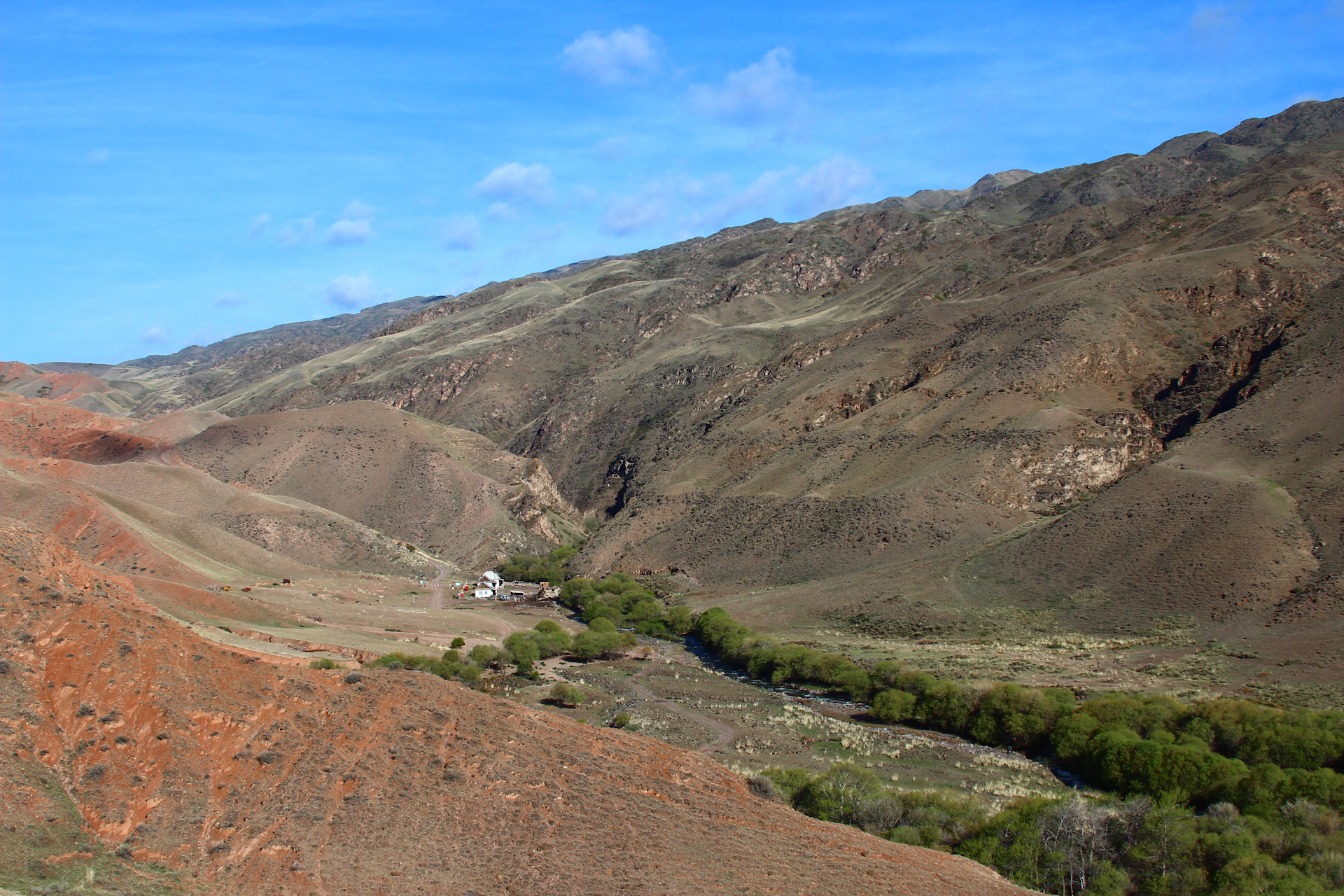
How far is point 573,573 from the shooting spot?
10862 centimetres

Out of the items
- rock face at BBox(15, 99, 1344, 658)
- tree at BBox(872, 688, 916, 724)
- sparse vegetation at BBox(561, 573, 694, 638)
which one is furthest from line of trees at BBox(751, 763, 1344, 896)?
sparse vegetation at BBox(561, 573, 694, 638)

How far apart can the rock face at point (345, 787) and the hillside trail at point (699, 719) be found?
20527 millimetres

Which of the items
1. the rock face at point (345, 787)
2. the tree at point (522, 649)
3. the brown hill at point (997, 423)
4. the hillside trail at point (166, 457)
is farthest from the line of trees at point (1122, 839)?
the hillside trail at point (166, 457)

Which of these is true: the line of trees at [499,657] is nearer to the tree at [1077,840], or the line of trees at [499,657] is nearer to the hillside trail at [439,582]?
the hillside trail at [439,582]

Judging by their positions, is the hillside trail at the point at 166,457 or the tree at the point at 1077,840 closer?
the tree at the point at 1077,840

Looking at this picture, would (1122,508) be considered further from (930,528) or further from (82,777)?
(82,777)

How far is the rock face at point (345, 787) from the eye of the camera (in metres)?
19.0

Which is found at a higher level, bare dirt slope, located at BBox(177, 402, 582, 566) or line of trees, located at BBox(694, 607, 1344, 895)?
bare dirt slope, located at BBox(177, 402, 582, 566)

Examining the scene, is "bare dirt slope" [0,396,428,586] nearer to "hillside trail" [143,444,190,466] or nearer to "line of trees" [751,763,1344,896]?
"hillside trail" [143,444,190,466]

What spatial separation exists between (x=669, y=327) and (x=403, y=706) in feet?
579

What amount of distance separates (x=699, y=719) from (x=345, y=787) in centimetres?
3360

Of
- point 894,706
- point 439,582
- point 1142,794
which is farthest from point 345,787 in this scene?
point 439,582

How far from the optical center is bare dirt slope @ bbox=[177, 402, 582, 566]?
117 m

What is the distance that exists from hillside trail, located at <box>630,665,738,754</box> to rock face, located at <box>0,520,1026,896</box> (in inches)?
808
